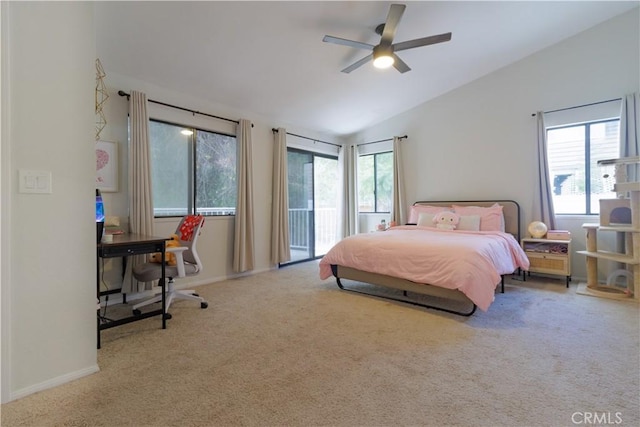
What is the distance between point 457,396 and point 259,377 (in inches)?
44.0

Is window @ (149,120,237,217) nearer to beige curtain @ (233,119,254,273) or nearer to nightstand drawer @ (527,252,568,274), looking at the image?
beige curtain @ (233,119,254,273)

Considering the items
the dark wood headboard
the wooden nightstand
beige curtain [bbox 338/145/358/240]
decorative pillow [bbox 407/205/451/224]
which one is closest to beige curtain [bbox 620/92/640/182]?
the wooden nightstand

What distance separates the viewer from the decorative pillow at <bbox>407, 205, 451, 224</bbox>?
470 cm

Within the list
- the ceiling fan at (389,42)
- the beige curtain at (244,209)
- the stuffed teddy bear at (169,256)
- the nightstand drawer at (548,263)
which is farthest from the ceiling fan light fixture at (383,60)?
the nightstand drawer at (548,263)

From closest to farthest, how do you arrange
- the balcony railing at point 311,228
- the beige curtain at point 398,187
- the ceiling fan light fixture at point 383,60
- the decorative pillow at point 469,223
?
1. the ceiling fan light fixture at point 383,60
2. the decorative pillow at point 469,223
3. the beige curtain at point 398,187
4. the balcony railing at point 311,228

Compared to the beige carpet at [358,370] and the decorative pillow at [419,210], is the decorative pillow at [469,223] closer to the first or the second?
the decorative pillow at [419,210]

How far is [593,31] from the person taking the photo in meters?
3.80

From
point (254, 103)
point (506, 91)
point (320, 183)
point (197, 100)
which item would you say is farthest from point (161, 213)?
point (506, 91)

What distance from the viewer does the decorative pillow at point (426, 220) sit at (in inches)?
177

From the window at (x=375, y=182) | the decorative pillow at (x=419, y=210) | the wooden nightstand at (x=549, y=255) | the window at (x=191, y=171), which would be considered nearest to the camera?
the window at (x=191, y=171)

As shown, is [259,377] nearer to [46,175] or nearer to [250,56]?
[46,175]

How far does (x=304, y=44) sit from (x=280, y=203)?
7.65 feet

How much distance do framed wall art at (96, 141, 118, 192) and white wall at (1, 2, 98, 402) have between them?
1.44m

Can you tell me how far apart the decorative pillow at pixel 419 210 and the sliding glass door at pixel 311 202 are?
178cm
